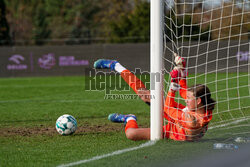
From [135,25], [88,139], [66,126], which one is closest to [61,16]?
[135,25]

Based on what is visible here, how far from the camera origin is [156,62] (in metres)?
4.75

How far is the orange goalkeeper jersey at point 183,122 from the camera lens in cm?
474

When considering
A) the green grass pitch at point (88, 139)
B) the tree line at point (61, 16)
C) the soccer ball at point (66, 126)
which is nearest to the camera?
the green grass pitch at point (88, 139)

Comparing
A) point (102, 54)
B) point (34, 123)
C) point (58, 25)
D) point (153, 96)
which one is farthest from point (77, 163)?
point (58, 25)

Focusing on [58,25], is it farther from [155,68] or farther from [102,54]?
[155,68]

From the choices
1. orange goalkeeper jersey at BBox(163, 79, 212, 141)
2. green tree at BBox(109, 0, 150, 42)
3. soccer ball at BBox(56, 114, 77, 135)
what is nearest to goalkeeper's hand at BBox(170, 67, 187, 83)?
orange goalkeeper jersey at BBox(163, 79, 212, 141)

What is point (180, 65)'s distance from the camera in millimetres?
5086

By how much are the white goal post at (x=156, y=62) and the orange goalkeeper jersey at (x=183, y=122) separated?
200 mm

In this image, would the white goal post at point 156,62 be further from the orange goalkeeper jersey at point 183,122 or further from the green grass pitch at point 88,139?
the green grass pitch at point 88,139

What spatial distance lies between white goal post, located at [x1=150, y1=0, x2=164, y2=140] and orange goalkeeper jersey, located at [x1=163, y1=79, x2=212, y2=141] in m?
0.20

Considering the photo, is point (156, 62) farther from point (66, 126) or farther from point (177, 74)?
point (66, 126)

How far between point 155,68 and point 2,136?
2777 millimetres

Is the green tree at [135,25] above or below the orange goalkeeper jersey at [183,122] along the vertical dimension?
above

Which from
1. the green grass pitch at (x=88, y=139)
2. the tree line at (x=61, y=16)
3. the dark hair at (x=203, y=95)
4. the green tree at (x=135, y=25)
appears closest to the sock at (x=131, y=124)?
the green grass pitch at (x=88, y=139)
